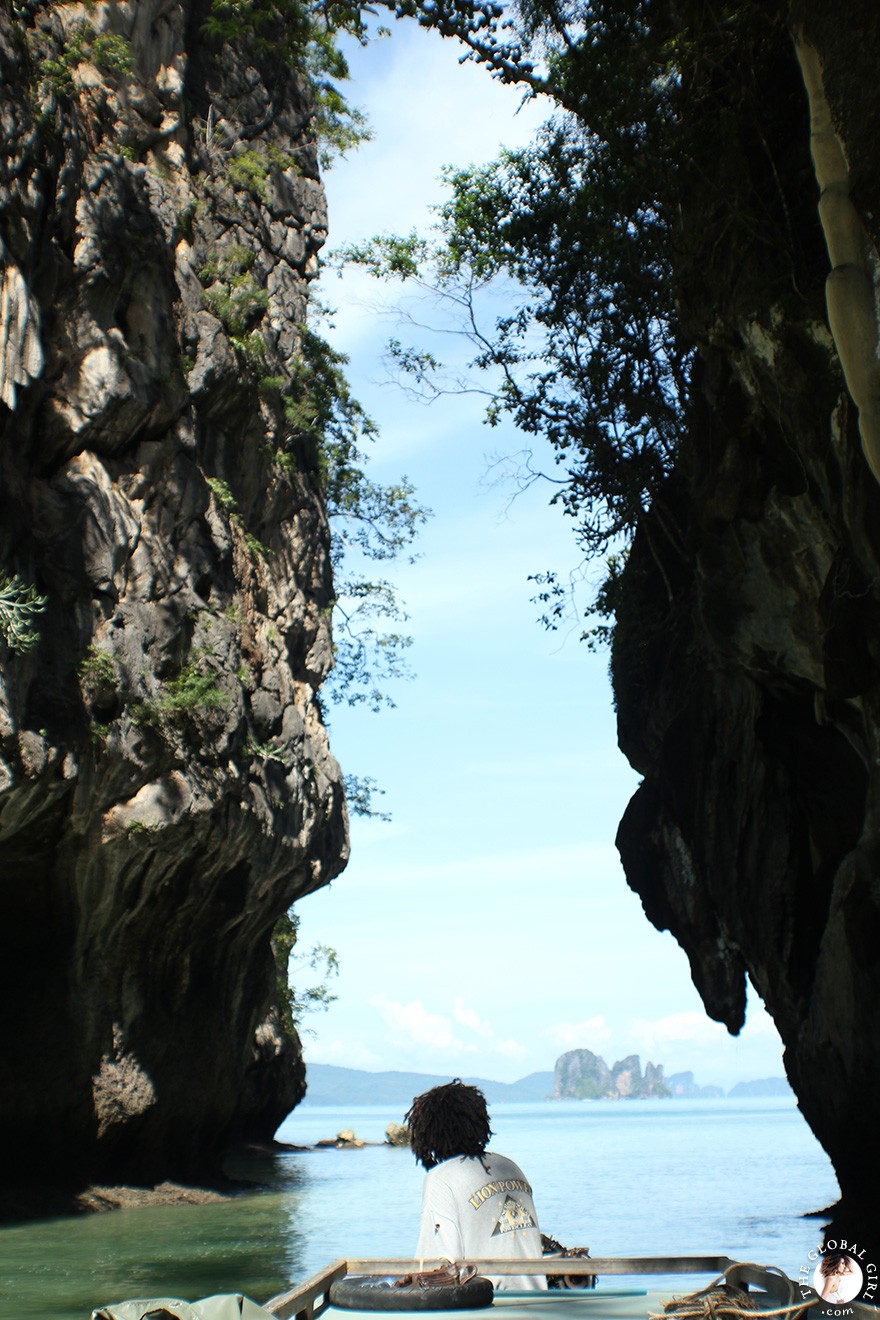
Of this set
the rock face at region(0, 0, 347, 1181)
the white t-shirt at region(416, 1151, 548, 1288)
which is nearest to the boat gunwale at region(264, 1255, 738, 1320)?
the white t-shirt at region(416, 1151, 548, 1288)

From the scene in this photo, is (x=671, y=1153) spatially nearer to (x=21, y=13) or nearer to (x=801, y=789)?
(x=801, y=789)

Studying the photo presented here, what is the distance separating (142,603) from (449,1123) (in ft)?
39.6

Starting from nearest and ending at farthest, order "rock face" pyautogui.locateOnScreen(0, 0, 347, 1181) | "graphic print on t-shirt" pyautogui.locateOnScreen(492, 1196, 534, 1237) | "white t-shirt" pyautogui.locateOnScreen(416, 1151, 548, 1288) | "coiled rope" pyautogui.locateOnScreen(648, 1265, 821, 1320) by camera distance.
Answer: "coiled rope" pyautogui.locateOnScreen(648, 1265, 821, 1320)
"white t-shirt" pyautogui.locateOnScreen(416, 1151, 548, 1288)
"graphic print on t-shirt" pyautogui.locateOnScreen(492, 1196, 534, 1237)
"rock face" pyautogui.locateOnScreen(0, 0, 347, 1181)

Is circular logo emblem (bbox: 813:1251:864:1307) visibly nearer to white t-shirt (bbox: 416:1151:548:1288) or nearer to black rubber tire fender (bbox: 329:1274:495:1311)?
black rubber tire fender (bbox: 329:1274:495:1311)

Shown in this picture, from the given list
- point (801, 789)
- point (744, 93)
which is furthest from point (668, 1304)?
point (801, 789)

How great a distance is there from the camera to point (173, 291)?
1811 centimetres

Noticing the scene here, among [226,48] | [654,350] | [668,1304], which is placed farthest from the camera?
[226,48]

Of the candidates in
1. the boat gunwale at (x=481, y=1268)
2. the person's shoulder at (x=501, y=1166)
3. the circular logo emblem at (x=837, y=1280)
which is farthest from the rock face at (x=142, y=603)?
A: the circular logo emblem at (x=837, y=1280)

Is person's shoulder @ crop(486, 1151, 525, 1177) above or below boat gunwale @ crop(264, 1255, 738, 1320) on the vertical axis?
above

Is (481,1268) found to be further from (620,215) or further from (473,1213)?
(620,215)

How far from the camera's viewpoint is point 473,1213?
477 cm

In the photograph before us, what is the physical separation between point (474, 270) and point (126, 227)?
6246mm

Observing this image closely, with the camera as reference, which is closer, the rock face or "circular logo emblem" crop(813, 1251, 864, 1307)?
"circular logo emblem" crop(813, 1251, 864, 1307)

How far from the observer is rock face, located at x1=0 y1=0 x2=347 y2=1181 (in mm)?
14430
